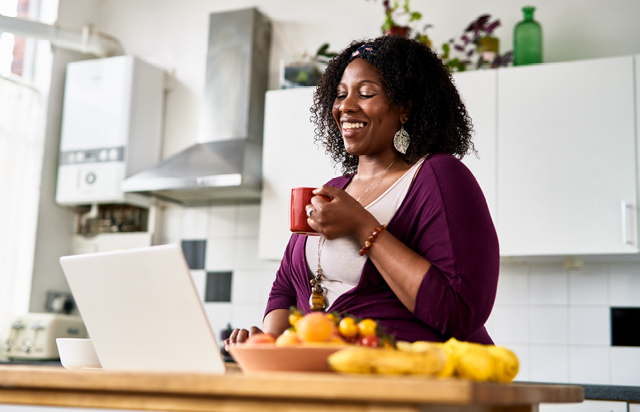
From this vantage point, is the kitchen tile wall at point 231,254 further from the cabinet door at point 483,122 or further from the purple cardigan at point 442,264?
the purple cardigan at point 442,264

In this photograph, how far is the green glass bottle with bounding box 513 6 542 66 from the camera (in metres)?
2.78

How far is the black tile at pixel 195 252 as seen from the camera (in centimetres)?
344

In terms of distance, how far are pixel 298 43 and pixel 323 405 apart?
9.70 feet

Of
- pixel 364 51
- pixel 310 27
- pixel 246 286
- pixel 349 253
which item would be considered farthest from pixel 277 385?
pixel 310 27

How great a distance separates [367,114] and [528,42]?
1.65m

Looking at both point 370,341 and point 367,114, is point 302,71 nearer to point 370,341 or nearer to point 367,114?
point 367,114

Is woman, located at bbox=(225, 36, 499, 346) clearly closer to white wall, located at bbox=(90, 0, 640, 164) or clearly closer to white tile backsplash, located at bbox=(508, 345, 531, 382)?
white tile backsplash, located at bbox=(508, 345, 531, 382)

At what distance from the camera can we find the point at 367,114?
140 centimetres

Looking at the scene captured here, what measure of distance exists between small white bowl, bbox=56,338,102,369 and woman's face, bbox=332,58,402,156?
0.64 m

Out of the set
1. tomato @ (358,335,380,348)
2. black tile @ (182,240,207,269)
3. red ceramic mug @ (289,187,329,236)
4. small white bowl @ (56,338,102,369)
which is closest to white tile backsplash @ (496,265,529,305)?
black tile @ (182,240,207,269)

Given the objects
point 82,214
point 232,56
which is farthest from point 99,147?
point 232,56

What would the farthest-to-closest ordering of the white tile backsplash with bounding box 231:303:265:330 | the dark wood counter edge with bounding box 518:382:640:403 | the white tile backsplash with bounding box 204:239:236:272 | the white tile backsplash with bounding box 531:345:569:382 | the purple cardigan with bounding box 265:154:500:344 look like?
the white tile backsplash with bounding box 204:239:236:272 < the white tile backsplash with bounding box 231:303:265:330 < the white tile backsplash with bounding box 531:345:569:382 < the dark wood counter edge with bounding box 518:382:640:403 < the purple cardigan with bounding box 265:154:500:344

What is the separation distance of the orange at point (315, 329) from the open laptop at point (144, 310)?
0.41 feet

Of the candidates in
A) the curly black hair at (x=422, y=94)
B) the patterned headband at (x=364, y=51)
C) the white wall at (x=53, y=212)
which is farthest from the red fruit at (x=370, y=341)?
the white wall at (x=53, y=212)
